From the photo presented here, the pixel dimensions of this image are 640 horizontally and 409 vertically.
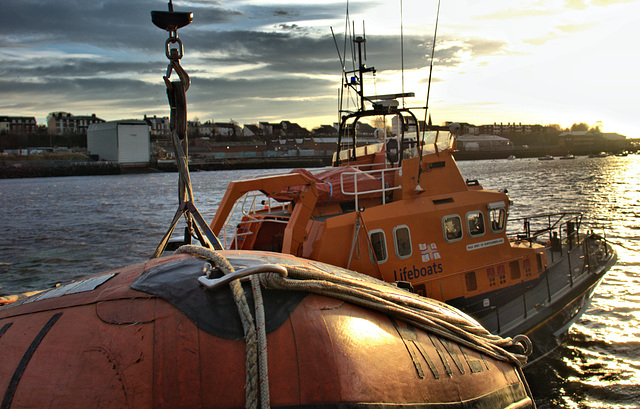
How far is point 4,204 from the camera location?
4694 centimetres

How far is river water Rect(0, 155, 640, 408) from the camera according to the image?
1048 cm

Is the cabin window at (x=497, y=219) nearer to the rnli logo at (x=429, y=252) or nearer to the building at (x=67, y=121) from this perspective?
the rnli logo at (x=429, y=252)

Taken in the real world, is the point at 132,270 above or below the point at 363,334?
above

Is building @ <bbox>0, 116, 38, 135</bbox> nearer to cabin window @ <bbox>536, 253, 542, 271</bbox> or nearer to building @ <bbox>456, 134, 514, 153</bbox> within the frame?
building @ <bbox>456, 134, 514, 153</bbox>

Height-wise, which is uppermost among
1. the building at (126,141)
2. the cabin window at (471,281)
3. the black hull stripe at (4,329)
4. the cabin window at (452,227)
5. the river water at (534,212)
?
the building at (126,141)

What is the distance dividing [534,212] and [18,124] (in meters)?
176

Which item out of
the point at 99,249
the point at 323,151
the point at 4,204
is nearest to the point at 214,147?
the point at 323,151

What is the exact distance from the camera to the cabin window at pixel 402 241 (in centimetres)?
909

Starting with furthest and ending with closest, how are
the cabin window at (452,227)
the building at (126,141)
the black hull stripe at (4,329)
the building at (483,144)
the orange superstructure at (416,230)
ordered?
the building at (483,144)
the building at (126,141)
the cabin window at (452,227)
the orange superstructure at (416,230)
the black hull stripe at (4,329)

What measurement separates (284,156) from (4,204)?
86.6 m

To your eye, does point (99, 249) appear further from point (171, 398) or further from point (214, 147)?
point (214, 147)

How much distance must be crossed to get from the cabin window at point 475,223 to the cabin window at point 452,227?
256 mm

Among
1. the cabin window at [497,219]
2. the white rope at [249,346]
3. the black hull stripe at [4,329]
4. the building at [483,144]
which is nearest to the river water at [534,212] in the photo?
the cabin window at [497,219]

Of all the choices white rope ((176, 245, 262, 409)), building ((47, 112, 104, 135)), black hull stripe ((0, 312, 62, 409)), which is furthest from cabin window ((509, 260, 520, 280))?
building ((47, 112, 104, 135))
